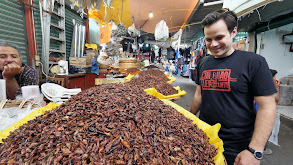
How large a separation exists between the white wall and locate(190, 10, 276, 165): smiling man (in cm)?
528

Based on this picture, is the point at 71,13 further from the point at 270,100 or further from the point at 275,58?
the point at 275,58

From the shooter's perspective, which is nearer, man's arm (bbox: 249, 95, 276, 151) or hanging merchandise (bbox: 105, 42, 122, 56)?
man's arm (bbox: 249, 95, 276, 151)

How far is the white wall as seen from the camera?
4.45 meters

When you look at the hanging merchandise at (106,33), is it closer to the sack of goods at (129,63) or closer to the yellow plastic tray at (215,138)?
the sack of goods at (129,63)

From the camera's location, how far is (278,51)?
460cm

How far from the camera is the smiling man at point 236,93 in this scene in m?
0.99

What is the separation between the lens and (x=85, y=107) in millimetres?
962

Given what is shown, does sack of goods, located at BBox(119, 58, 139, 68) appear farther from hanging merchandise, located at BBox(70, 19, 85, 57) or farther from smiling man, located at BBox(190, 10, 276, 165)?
smiling man, located at BBox(190, 10, 276, 165)

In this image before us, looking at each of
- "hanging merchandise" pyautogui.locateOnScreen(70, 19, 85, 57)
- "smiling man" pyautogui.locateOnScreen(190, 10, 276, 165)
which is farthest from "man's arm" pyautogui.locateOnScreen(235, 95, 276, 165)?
"hanging merchandise" pyautogui.locateOnScreen(70, 19, 85, 57)

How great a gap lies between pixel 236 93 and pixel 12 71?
256 centimetres

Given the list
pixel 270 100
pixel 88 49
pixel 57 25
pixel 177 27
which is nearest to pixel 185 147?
pixel 270 100

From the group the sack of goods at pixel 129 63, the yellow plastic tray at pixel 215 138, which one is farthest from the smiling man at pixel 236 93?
the sack of goods at pixel 129 63

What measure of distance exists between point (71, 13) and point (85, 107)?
16.0ft

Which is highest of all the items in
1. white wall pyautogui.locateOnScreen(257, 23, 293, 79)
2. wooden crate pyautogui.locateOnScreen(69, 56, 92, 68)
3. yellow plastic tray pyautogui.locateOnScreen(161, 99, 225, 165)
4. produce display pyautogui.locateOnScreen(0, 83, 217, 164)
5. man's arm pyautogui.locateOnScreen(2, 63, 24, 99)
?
white wall pyautogui.locateOnScreen(257, 23, 293, 79)
